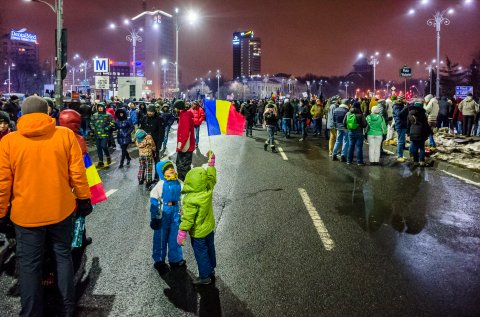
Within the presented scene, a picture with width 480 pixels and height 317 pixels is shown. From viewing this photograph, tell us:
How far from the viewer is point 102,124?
12336mm

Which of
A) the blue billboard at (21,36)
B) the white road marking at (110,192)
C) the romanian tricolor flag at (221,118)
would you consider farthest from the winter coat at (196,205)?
the blue billboard at (21,36)

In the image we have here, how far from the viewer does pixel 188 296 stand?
14.5 ft

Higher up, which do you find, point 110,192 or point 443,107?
point 443,107

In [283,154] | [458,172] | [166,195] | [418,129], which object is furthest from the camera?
[283,154]

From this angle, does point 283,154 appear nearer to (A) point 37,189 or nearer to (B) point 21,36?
(A) point 37,189

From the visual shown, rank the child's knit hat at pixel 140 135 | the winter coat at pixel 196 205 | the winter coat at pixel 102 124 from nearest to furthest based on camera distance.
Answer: the winter coat at pixel 196 205 < the child's knit hat at pixel 140 135 < the winter coat at pixel 102 124

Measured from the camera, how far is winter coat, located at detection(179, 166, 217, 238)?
4555mm

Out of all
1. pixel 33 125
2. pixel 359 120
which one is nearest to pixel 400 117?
pixel 359 120

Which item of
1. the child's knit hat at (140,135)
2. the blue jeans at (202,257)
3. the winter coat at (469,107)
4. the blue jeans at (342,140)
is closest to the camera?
the blue jeans at (202,257)

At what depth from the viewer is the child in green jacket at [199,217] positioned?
4.55 m

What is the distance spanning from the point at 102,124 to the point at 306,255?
28.2 feet

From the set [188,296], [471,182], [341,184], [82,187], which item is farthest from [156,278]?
[471,182]

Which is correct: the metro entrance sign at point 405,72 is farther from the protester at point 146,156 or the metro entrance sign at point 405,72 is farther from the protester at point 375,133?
the protester at point 146,156

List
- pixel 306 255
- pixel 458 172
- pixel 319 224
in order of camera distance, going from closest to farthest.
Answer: pixel 306 255, pixel 319 224, pixel 458 172
